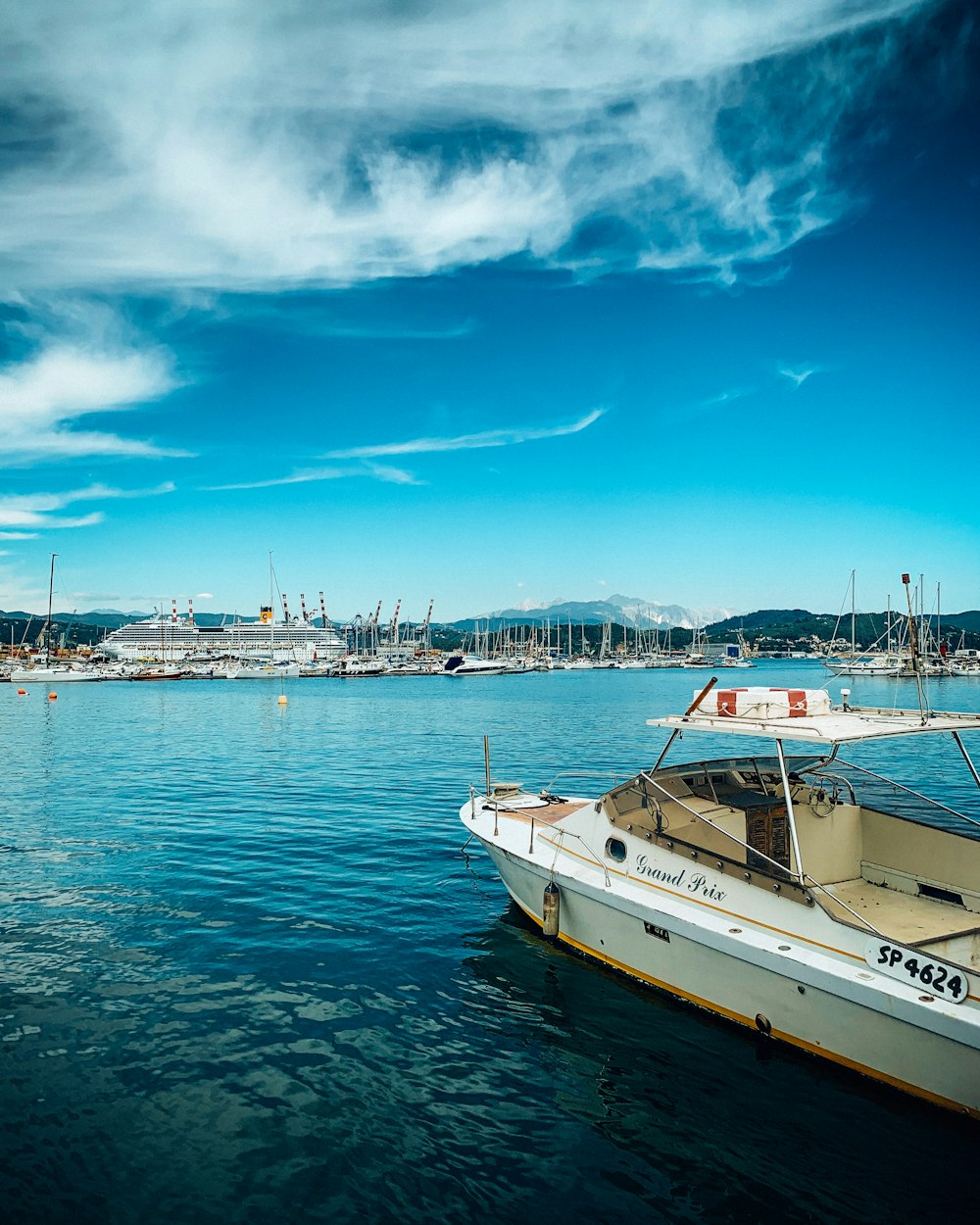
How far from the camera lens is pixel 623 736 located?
1658 inches

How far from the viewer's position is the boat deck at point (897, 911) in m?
8.55

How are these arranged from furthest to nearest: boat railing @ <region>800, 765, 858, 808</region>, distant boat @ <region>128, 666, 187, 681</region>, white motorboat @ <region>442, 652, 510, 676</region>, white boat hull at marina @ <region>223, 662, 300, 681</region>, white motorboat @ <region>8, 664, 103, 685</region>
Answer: white motorboat @ <region>442, 652, 510, 676</region> < white boat hull at marina @ <region>223, 662, 300, 681</region> < distant boat @ <region>128, 666, 187, 681</region> < white motorboat @ <region>8, 664, 103, 685</region> < boat railing @ <region>800, 765, 858, 808</region>

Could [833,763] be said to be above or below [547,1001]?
above

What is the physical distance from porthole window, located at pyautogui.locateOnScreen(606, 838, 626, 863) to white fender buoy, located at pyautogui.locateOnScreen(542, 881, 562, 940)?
1057 millimetres

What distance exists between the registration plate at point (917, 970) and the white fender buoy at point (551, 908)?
451 cm

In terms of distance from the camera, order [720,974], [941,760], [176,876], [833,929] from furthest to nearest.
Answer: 1. [941,760]
2. [176,876]
3. [720,974]
4. [833,929]

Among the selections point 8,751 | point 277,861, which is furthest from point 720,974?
point 8,751

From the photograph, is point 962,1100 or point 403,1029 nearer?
point 962,1100

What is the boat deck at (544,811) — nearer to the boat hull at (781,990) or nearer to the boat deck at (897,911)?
the boat hull at (781,990)

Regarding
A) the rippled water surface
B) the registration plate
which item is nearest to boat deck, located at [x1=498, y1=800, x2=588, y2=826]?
the rippled water surface

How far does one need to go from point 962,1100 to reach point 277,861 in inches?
521

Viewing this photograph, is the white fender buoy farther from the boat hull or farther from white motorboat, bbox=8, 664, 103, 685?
white motorboat, bbox=8, 664, 103, 685

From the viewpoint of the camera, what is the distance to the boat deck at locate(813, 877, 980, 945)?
855cm

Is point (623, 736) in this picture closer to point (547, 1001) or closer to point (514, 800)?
point (514, 800)
